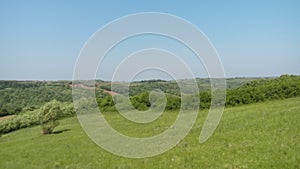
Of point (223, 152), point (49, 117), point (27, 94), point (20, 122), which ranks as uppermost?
point (27, 94)

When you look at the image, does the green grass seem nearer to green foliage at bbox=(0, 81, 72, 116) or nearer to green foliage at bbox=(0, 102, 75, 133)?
green foliage at bbox=(0, 102, 75, 133)

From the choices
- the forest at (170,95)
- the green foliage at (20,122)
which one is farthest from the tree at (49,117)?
the green foliage at (20,122)

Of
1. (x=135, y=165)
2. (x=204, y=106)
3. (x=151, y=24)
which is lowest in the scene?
(x=135, y=165)

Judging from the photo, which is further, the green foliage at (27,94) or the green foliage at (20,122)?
the green foliage at (27,94)

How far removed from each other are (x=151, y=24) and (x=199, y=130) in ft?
41.7

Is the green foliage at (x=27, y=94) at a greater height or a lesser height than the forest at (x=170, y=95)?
greater

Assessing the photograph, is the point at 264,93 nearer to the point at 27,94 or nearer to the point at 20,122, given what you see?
the point at 20,122

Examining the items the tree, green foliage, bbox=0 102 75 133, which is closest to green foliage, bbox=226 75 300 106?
the tree

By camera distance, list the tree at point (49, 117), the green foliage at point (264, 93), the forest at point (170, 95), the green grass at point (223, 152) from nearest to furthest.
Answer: the green grass at point (223, 152) → the tree at point (49, 117) → the forest at point (170, 95) → the green foliage at point (264, 93)

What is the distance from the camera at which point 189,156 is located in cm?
1702

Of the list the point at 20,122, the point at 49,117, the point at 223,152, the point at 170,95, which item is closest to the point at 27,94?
the point at 20,122

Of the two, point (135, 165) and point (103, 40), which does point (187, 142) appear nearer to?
point (135, 165)

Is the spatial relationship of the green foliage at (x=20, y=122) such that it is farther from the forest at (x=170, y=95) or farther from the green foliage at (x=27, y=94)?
the green foliage at (x=27, y=94)

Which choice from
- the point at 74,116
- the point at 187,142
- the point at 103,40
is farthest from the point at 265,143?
the point at 74,116
